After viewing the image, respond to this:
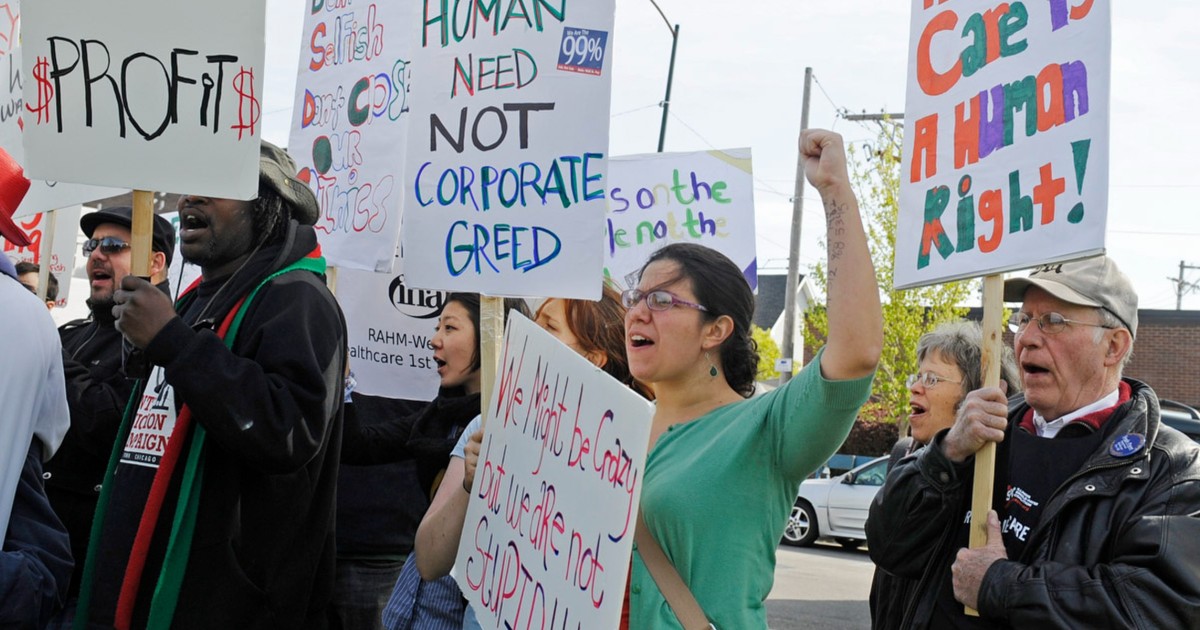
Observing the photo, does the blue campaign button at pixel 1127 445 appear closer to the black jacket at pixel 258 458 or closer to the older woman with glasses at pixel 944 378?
the older woman with glasses at pixel 944 378

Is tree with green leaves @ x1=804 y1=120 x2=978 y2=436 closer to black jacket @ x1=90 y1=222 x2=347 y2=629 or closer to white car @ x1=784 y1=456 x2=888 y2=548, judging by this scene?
white car @ x1=784 y1=456 x2=888 y2=548

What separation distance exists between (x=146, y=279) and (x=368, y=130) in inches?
88.1

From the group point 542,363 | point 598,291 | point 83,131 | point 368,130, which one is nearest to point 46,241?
point 368,130

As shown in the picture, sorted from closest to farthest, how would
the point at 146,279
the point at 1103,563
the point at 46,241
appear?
the point at 1103,563
the point at 146,279
the point at 46,241

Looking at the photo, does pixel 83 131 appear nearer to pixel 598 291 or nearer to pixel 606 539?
pixel 598 291

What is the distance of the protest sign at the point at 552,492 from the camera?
6.34ft

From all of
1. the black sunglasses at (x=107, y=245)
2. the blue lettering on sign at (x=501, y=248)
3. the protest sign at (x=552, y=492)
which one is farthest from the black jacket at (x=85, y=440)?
the protest sign at (x=552, y=492)

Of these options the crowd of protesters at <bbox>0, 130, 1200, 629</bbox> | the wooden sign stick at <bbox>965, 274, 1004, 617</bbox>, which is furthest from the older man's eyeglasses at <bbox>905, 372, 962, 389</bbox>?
the wooden sign stick at <bbox>965, 274, 1004, 617</bbox>

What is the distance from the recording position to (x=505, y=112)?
3.56 m

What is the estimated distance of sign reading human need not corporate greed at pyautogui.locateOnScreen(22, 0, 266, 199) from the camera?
3111 mm

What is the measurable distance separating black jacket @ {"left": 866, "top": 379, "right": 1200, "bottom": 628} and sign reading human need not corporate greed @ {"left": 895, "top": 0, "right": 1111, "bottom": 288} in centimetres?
51

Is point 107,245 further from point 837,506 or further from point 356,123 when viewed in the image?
point 837,506

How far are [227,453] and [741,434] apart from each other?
1.41 meters

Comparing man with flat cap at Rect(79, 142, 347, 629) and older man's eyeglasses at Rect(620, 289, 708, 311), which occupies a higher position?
older man's eyeglasses at Rect(620, 289, 708, 311)
